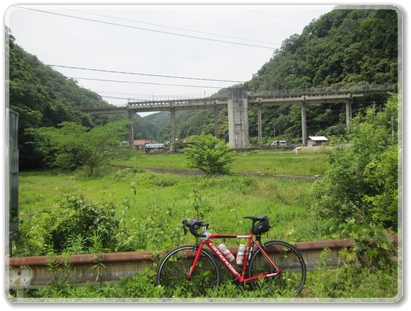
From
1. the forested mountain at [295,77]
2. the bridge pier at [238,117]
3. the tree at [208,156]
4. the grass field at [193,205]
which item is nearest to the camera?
the grass field at [193,205]

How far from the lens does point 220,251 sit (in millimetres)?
2729

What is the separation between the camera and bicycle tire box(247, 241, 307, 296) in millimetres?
2785

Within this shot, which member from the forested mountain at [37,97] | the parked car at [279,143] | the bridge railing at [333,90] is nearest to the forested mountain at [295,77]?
the forested mountain at [37,97]

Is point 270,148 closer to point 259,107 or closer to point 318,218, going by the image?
point 259,107

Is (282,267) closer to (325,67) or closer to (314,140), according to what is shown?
(314,140)

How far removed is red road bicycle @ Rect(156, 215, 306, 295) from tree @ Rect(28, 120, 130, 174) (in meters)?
4.15

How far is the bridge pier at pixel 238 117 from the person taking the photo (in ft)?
24.0

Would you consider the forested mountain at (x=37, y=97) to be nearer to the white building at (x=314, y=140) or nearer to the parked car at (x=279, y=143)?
the white building at (x=314, y=140)

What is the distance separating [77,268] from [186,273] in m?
1.19

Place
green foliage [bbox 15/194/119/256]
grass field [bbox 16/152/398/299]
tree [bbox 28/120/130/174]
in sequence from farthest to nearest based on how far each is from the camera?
tree [bbox 28/120/130/174], green foliage [bbox 15/194/119/256], grass field [bbox 16/152/398/299]

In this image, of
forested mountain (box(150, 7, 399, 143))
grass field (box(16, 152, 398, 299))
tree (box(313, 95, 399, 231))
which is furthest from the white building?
tree (box(313, 95, 399, 231))

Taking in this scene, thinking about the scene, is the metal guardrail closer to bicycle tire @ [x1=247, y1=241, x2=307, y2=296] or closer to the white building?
bicycle tire @ [x1=247, y1=241, x2=307, y2=296]

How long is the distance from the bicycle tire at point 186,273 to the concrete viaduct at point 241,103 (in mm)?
4234

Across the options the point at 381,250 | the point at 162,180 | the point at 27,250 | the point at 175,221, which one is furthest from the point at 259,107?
the point at 27,250
